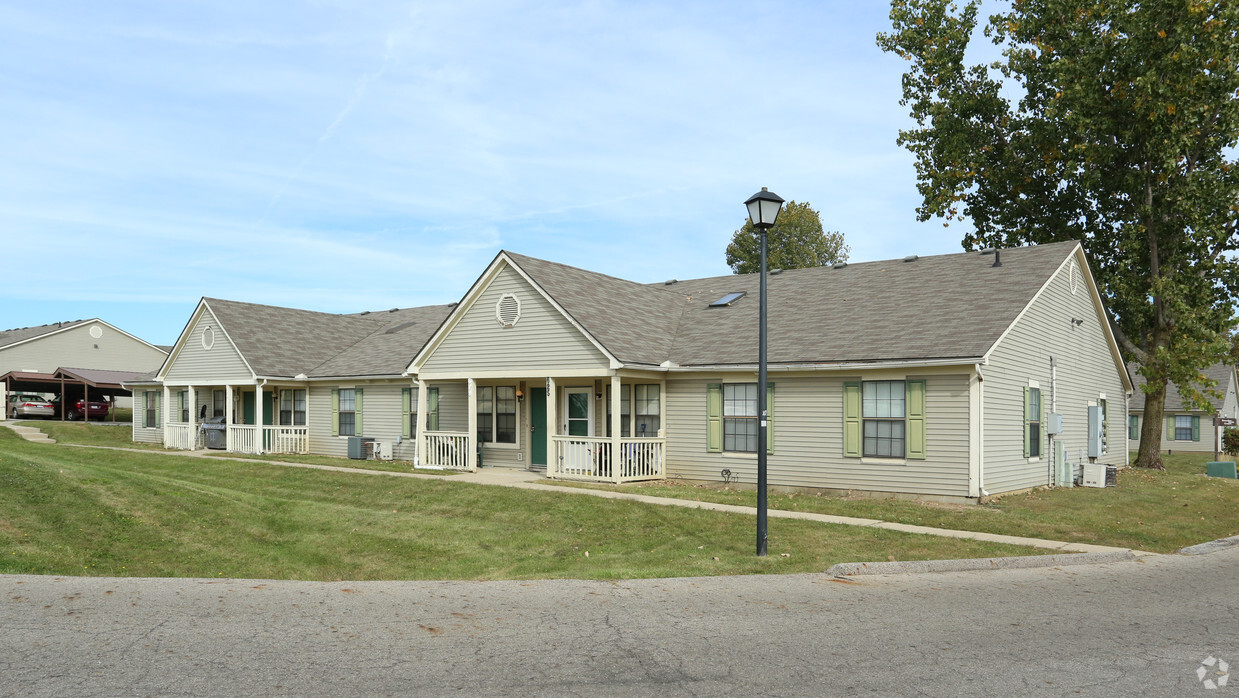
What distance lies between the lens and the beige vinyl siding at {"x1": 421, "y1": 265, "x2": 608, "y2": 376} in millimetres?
21500

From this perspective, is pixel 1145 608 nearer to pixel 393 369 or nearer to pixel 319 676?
pixel 319 676

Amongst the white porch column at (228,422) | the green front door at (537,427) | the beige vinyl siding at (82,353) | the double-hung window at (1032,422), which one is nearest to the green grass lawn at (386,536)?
the green front door at (537,427)

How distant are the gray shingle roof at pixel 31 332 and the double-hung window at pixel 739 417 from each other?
1783 inches

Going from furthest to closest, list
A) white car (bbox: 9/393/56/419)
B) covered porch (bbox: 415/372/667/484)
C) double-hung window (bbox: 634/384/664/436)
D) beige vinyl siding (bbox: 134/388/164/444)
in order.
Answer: white car (bbox: 9/393/56/419), beige vinyl siding (bbox: 134/388/164/444), double-hung window (bbox: 634/384/664/436), covered porch (bbox: 415/372/667/484)

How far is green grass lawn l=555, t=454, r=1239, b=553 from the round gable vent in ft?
17.6

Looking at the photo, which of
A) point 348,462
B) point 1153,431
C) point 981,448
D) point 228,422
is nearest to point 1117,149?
point 1153,431

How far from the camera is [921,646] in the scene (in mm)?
7328

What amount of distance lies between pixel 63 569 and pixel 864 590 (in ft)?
33.9

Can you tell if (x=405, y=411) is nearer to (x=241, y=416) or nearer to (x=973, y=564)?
(x=241, y=416)

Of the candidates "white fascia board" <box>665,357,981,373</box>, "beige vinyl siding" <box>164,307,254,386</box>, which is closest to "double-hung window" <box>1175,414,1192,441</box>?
"white fascia board" <box>665,357,981,373</box>

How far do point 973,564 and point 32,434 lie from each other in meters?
36.4

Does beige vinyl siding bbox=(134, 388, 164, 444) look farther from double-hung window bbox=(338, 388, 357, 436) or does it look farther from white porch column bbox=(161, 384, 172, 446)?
double-hung window bbox=(338, 388, 357, 436)

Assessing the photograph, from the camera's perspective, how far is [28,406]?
146 feet

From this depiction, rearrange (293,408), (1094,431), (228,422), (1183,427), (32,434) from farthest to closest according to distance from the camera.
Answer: (1183,427), (32,434), (293,408), (228,422), (1094,431)
